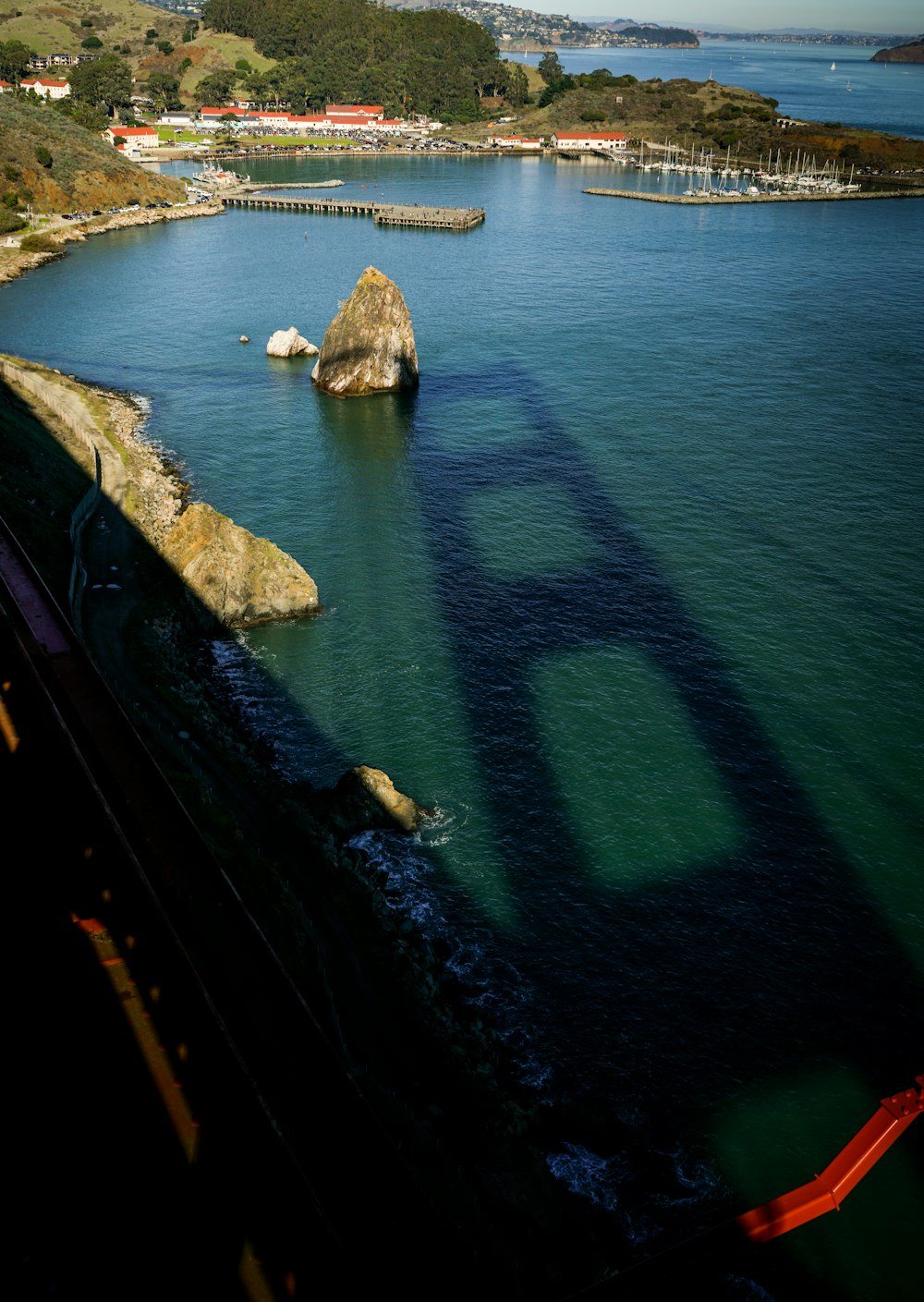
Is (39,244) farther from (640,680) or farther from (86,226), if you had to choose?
(640,680)

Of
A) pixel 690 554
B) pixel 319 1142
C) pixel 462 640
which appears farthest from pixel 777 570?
pixel 319 1142

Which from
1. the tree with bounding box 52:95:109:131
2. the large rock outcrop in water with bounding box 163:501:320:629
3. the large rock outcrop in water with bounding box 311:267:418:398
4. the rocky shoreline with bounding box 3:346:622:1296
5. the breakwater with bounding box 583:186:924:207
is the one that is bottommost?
the rocky shoreline with bounding box 3:346:622:1296

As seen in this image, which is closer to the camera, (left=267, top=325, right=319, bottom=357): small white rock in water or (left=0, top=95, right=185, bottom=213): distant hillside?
(left=267, top=325, right=319, bottom=357): small white rock in water

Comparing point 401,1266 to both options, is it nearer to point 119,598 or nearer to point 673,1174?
point 673,1174

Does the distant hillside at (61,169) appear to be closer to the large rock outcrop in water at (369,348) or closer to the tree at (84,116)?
the tree at (84,116)

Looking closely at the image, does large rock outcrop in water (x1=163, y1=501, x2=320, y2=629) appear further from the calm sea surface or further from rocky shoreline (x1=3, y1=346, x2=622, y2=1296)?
rocky shoreline (x1=3, y1=346, x2=622, y2=1296)

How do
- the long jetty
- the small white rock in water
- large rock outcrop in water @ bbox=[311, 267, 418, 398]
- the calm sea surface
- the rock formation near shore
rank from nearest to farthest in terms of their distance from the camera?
the calm sea surface → the rock formation near shore → large rock outcrop in water @ bbox=[311, 267, 418, 398] → the small white rock in water → the long jetty

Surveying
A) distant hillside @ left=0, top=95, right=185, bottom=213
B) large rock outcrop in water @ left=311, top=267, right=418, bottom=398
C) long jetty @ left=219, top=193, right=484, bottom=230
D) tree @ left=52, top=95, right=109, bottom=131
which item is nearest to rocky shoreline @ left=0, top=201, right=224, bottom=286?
distant hillside @ left=0, top=95, right=185, bottom=213

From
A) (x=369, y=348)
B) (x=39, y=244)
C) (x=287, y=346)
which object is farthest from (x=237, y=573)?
(x=39, y=244)
